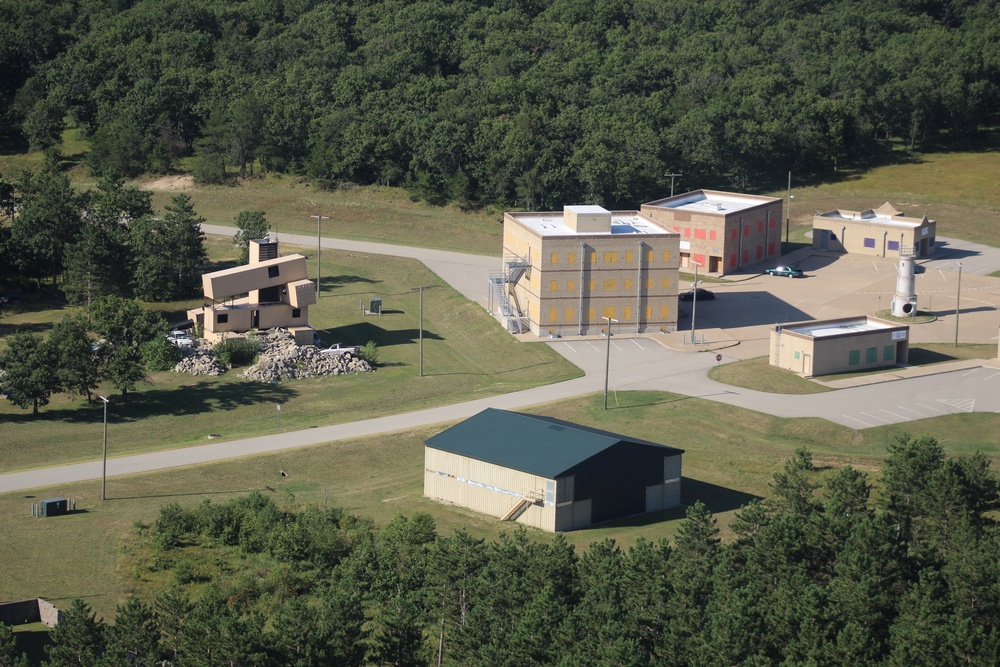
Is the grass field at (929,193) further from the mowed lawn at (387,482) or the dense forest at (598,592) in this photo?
the dense forest at (598,592)

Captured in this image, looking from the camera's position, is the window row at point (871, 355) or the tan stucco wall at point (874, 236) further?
the tan stucco wall at point (874, 236)

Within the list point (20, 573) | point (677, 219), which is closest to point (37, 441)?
point (20, 573)

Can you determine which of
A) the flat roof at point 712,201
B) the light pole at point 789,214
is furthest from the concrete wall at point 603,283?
the light pole at point 789,214

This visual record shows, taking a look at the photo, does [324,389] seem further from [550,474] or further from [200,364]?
[550,474]

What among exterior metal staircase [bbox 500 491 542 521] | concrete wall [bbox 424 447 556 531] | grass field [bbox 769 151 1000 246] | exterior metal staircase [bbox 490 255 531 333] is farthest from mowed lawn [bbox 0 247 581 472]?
grass field [bbox 769 151 1000 246]

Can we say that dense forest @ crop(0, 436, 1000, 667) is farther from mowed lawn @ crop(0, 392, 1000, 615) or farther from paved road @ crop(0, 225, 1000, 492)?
paved road @ crop(0, 225, 1000, 492)
